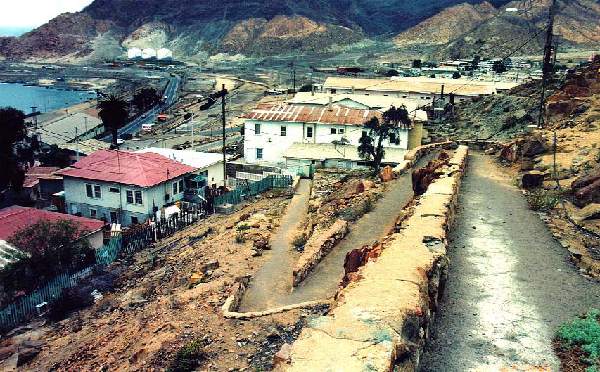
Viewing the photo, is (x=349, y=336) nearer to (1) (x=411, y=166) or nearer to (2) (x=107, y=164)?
(1) (x=411, y=166)

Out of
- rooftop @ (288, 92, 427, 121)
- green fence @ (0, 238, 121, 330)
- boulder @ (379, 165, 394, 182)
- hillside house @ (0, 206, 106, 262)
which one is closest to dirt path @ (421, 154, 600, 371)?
boulder @ (379, 165, 394, 182)

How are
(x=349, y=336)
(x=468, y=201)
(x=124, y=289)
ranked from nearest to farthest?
(x=349, y=336) → (x=468, y=201) → (x=124, y=289)

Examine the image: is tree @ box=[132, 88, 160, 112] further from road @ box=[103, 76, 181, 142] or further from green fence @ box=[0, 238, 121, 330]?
green fence @ box=[0, 238, 121, 330]

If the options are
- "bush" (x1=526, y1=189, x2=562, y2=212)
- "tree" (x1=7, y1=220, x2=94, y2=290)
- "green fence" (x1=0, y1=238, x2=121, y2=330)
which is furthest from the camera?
"tree" (x1=7, y1=220, x2=94, y2=290)

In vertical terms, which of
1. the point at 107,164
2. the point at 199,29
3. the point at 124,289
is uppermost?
the point at 199,29

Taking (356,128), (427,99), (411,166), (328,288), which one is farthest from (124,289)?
(427,99)

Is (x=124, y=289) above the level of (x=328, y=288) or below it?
below

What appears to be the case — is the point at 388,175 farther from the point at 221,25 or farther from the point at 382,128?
the point at 221,25
